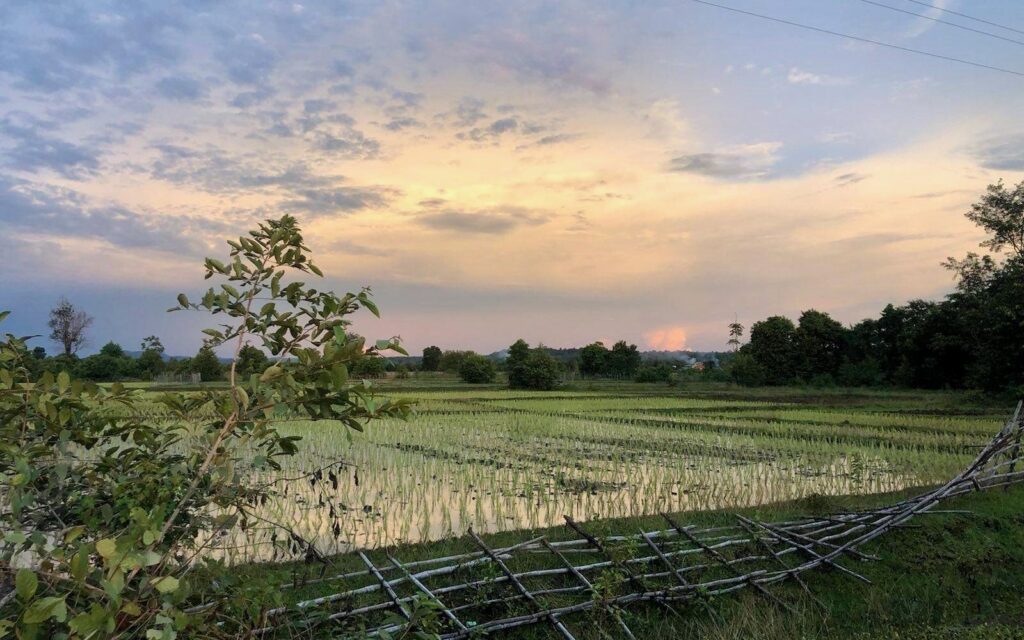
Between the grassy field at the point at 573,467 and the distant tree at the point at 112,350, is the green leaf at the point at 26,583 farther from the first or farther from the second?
the distant tree at the point at 112,350

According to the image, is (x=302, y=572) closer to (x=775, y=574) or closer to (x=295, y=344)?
(x=295, y=344)

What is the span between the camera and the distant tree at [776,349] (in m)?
42.4

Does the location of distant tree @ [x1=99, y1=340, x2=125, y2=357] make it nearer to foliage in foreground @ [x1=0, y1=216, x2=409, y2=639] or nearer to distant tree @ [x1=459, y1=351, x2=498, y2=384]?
distant tree @ [x1=459, y1=351, x2=498, y2=384]

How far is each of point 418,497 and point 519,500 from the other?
3.84 ft

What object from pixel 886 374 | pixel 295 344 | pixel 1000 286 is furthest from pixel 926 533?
pixel 886 374

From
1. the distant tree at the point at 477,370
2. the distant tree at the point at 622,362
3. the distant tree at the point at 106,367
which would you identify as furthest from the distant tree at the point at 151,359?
the distant tree at the point at 622,362

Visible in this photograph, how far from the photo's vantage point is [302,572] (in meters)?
Answer: 4.23

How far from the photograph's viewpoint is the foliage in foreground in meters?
1.44

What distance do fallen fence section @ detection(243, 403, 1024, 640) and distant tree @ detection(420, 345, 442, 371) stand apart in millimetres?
61613

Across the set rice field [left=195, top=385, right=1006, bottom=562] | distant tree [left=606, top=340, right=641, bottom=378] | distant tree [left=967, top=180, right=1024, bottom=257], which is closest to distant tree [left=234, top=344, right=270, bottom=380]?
rice field [left=195, top=385, right=1006, bottom=562]

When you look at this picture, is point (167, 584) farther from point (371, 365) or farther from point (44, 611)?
point (371, 365)

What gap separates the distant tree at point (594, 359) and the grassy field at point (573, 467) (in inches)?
1457

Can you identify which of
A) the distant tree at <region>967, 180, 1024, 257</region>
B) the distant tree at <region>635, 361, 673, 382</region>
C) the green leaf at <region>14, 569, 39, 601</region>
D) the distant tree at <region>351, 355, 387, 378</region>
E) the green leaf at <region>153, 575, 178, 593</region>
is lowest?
the distant tree at <region>635, 361, 673, 382</region>

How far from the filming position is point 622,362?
55.4 meters
